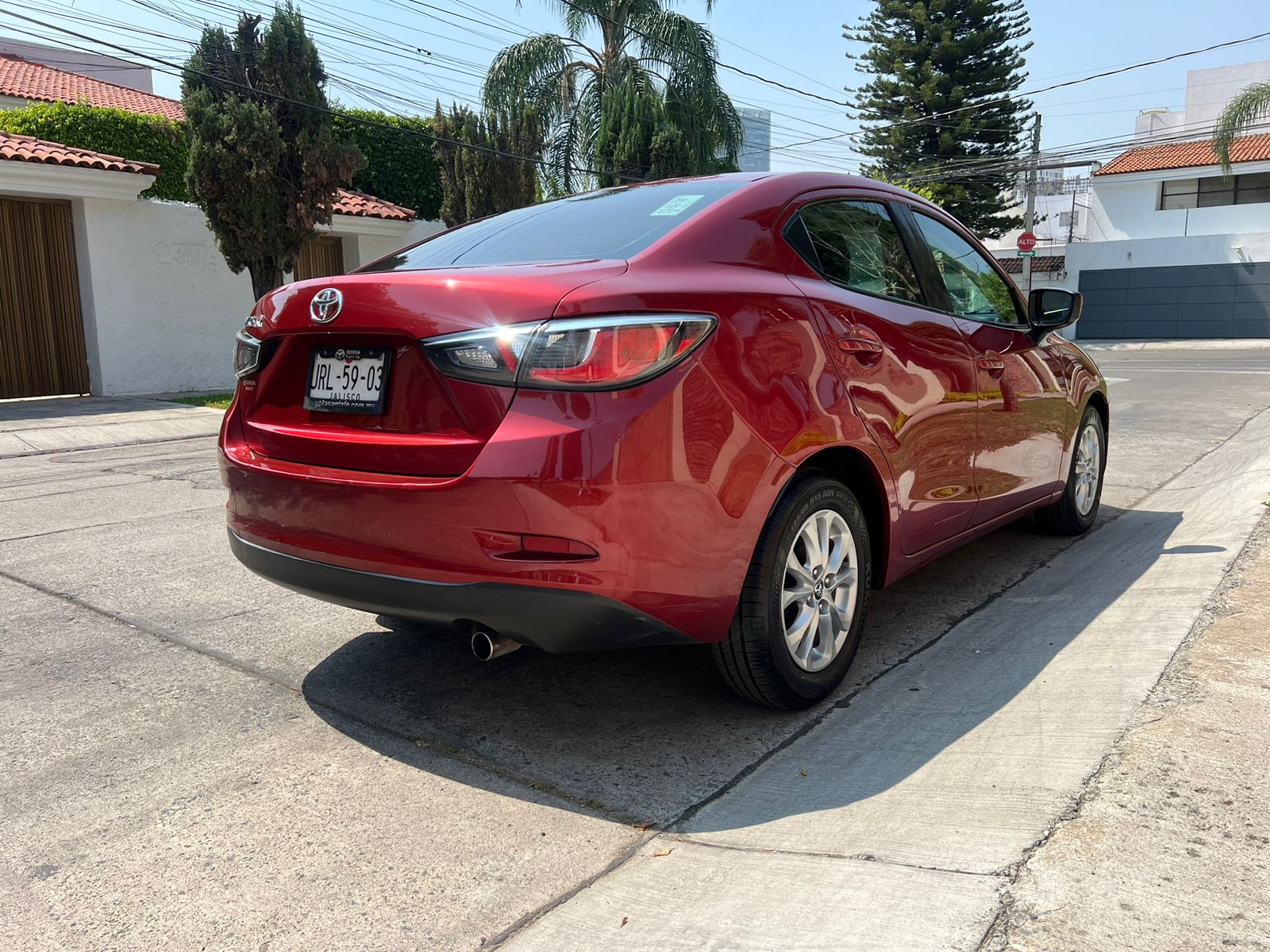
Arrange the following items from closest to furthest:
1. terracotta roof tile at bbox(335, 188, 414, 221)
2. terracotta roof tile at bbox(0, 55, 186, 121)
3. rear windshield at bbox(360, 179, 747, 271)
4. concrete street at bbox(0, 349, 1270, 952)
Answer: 1. concrete street at bbox(0, 349, 1270, 952)
2. rear windshield at bbox(360, 179, 747, 271)
3. terracotta roof tile at bbox(335, 188, 414, 221)
4. terracotta roof tile at bbox(0, 55, 186, 121)

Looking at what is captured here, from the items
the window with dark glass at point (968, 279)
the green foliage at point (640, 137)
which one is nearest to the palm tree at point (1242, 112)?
the green foliage at point (640, 137)

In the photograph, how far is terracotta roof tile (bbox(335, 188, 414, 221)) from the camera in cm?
1789

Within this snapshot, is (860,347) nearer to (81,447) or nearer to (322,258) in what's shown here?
(81,447)

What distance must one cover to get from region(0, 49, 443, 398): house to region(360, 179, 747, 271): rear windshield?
11.0 metres

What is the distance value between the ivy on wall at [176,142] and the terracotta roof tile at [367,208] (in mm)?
811

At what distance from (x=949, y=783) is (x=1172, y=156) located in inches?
1536

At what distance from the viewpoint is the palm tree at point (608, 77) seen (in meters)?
23.8

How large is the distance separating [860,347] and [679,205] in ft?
2.30

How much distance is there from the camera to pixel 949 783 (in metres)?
2.53

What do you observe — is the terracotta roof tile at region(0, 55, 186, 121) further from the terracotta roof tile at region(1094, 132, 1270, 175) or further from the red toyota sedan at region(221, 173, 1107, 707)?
the terracotta roof tile at region(1094, 132, 1270, 175)

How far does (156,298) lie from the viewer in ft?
51.3

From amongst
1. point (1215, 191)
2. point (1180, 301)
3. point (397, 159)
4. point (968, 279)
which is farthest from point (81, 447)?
point (1215, 191)

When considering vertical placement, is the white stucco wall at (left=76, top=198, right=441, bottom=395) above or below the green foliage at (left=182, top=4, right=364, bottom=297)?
below

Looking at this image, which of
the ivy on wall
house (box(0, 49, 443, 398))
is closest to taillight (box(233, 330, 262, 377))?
house (box(0, 49, 443, 398))
